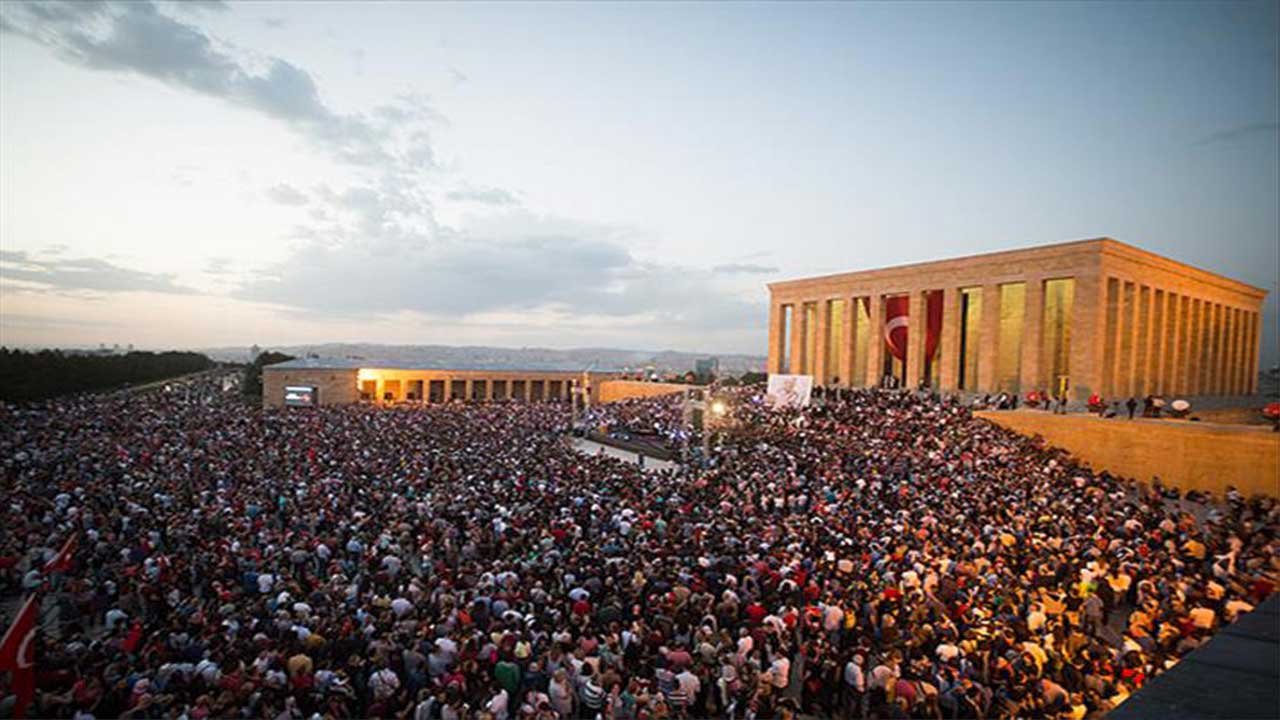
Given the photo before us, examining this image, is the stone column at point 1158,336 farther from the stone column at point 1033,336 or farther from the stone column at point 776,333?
the stone column at point 776,333

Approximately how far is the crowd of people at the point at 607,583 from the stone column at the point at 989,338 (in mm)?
12468

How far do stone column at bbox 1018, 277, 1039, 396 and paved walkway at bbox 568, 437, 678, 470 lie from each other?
18.5 meters

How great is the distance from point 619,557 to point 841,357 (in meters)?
32.0

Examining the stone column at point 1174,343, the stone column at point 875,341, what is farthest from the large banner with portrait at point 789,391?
the stone column at point 1174,343

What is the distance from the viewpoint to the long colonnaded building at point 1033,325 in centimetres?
2764

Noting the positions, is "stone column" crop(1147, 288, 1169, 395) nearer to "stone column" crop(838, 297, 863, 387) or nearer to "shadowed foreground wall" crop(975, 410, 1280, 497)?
"stone column" crop(838, 297, 863, 387)

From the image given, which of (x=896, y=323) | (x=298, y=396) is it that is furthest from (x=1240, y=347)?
(x=298, y=396)

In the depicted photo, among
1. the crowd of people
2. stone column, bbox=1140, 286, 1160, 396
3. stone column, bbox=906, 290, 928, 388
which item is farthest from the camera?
stone column, bbox=906, 290, 928, 388

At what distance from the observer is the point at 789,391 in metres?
27.6

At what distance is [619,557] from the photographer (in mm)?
10641

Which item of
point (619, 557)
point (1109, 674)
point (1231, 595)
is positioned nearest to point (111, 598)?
point (619, 557)

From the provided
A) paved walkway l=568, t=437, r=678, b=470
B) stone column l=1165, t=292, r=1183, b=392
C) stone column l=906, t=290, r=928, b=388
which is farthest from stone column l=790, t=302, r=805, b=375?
stone column l=1165, t=292, r=1183, b=392

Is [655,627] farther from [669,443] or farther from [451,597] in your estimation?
[669,443]

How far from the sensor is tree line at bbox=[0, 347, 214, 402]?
3828 cm
